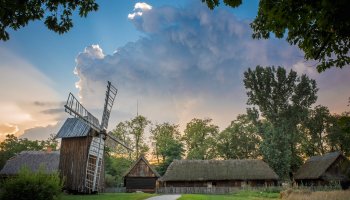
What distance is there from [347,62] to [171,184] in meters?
42.2

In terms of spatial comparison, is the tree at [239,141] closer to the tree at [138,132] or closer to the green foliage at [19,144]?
the tree at [138,132]

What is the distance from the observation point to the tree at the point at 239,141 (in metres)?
→ 62.9

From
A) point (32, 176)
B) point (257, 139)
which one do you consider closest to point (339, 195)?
point (32, 176)

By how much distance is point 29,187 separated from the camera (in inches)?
645

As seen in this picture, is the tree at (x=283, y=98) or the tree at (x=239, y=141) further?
the tree at (x=239, y=141)

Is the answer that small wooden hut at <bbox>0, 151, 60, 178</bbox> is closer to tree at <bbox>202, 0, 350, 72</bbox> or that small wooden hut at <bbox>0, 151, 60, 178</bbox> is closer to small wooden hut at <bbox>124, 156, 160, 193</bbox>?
small wooden hut at <bbox>124, 156, 160, 193</bbox>

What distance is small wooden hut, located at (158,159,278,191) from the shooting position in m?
46.2

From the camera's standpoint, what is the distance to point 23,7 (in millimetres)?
7102

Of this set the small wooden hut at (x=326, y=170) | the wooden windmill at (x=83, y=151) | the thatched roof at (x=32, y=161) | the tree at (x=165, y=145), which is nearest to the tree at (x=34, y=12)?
the wooden windmill at (x=83, y=151)

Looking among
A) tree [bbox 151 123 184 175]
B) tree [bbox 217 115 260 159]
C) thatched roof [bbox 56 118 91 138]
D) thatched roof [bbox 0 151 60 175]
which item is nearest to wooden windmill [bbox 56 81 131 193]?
thatched roof [bbox 56 118 91 138]

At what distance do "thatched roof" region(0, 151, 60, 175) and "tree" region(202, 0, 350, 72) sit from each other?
4052 cm

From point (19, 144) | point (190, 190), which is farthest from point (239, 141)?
point (19, 144)

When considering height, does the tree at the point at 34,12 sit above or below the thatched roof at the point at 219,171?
above

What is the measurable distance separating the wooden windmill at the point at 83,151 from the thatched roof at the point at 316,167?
102 feet
